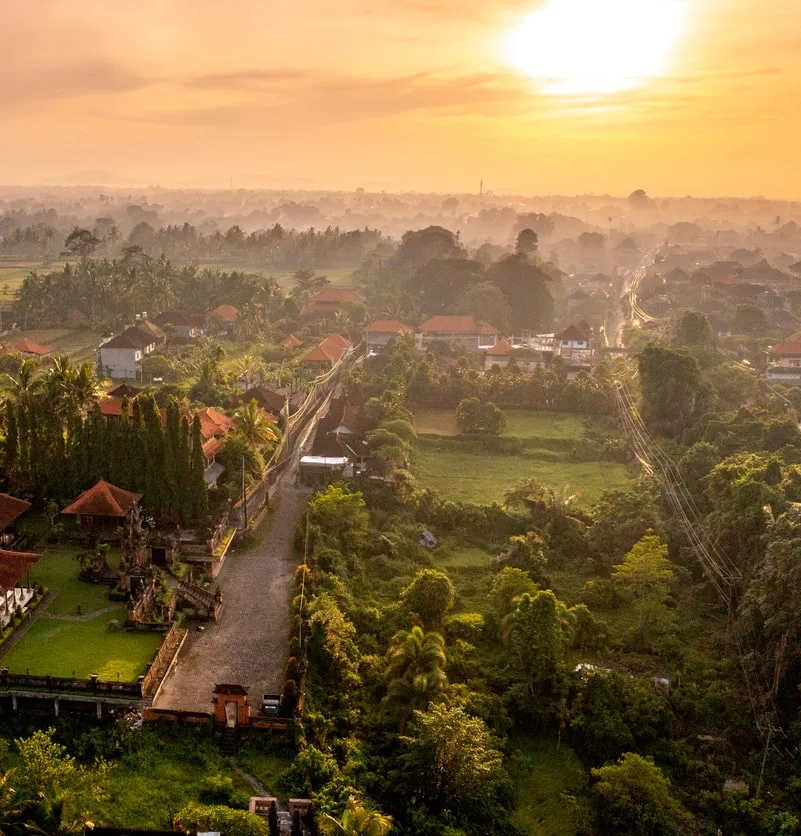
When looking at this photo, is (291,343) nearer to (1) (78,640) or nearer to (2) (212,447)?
(2) (212,447)

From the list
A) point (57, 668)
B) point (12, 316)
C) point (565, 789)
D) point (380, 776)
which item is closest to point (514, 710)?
point (565, 789)

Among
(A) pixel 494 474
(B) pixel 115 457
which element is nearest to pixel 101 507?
(B) pixel 115 457

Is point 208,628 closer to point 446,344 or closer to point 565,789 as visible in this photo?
point 565,789

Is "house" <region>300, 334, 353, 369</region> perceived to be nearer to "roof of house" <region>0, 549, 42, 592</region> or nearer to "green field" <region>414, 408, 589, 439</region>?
"green field" <region>414, 408, 589, 439</region>

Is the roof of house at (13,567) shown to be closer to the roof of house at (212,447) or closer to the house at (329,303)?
the roof of house at (212,447)

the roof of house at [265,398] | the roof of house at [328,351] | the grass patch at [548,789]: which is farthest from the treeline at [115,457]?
the roof of house at [328,351]
